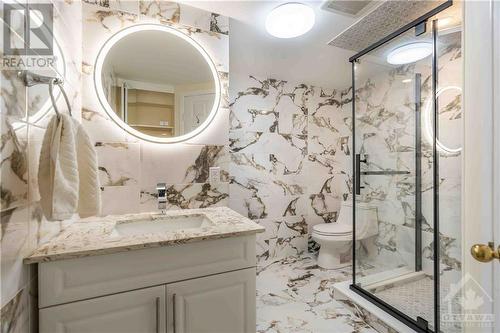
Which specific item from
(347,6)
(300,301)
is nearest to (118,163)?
(300,301)

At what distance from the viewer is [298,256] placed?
2.70 m

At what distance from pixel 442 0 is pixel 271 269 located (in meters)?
2.55

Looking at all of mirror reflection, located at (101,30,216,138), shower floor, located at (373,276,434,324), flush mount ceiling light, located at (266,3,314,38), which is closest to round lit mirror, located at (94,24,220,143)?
mirror reflection, located at (101,30,216,138)

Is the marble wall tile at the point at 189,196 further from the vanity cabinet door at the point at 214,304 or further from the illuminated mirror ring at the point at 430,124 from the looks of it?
the illuminated mirror ring at the point at 430,124

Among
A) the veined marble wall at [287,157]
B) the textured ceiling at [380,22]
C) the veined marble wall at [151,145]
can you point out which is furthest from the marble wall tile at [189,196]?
the textured ceiling at [380,22]

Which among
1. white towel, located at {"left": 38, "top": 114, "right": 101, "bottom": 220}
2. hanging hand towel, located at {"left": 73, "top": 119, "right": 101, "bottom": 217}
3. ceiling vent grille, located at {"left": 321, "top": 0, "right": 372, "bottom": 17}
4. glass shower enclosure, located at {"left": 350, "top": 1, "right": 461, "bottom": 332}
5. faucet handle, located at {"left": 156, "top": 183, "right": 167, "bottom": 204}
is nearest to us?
white towel, located at {"left": 38, "top": 114, "right": 101, "bottom": 220}

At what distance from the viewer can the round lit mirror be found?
1472 millimetres

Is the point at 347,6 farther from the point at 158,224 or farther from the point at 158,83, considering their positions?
the point at 158,224

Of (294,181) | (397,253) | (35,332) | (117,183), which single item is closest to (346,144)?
(294,181)

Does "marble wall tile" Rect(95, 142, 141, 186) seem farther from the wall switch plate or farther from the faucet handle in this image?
the wall switch plate

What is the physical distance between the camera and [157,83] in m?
1.56

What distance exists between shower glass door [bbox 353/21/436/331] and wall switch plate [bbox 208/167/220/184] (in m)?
1.23

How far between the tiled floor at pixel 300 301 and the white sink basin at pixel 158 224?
86cm

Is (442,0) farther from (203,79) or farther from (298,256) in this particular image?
(298,256)
